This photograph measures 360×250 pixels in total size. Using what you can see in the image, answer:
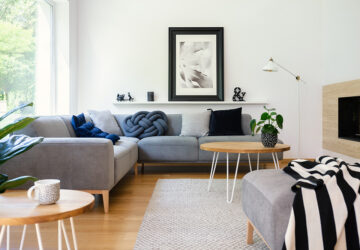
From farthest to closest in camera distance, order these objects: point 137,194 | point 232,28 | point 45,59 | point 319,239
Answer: point 232,28, point 45,59, point 137,194, point 319,239

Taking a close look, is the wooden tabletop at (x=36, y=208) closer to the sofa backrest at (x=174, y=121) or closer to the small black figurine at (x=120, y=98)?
Answer: the sofa backrest at (x=174, y=121)

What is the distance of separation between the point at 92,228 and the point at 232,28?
4060mm

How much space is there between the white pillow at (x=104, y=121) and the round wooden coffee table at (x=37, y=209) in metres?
3.06

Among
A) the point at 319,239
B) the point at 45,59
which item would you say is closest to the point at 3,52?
the point at 45,59

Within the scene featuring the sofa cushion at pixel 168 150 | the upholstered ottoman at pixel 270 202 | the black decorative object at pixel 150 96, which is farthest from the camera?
the black decorative object at pixel 150 96

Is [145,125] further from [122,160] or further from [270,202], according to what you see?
[270,202]

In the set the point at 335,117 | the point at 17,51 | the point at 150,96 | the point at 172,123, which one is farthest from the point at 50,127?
the point at 335,117

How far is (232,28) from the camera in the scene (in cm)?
524

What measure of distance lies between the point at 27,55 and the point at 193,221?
3.20 m

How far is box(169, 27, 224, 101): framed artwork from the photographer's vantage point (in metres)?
5.21

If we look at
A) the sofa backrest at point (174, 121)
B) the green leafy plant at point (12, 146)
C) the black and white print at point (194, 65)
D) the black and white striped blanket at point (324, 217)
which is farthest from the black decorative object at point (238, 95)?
the green leafy plant at point (12, 146)

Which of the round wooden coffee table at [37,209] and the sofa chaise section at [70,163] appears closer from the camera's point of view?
the round wooden coffee table at [37,209]

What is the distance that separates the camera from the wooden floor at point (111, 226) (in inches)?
74.9

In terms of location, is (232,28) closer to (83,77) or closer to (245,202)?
(83,77)
